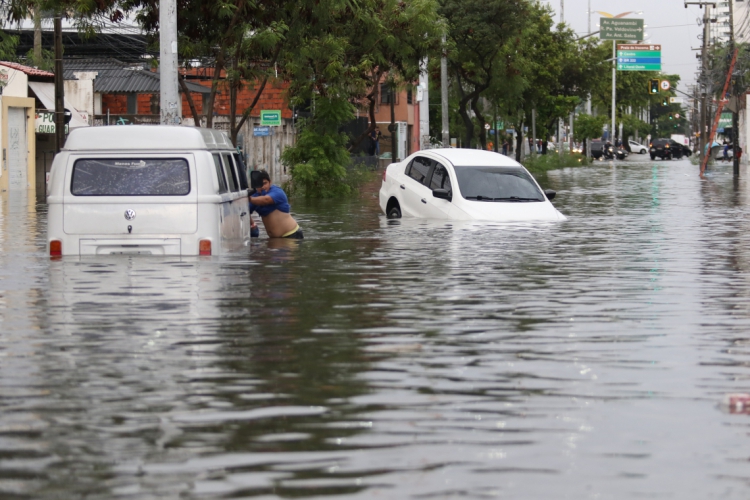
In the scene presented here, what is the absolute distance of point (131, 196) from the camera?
14.4 m

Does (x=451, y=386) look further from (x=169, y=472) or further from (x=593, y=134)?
(x=593, y=134)

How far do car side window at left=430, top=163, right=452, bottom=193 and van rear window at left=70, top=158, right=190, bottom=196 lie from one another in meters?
8.12

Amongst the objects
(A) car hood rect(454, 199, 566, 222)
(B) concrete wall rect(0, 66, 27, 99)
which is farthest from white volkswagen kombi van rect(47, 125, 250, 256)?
(B) concrete wall rect(0, 66, 27, 99)

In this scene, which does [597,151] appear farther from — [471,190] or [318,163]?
[471,190]

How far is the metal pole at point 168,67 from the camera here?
76.0ft

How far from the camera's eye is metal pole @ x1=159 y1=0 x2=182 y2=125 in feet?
76.0

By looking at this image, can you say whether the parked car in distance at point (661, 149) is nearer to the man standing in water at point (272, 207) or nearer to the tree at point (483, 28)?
the tree at point (483, 28)

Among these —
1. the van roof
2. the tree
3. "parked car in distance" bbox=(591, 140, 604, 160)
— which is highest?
the tree

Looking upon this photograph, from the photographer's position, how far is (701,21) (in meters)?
86.4

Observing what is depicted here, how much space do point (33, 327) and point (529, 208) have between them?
479 inches

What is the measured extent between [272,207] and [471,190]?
4.34 metres

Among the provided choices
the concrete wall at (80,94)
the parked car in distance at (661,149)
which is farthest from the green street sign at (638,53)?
the concrete wall at (80,94)

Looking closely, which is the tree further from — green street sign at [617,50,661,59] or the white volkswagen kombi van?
the white volkswagen kombi van

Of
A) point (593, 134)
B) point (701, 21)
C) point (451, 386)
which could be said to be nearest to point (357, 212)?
point (451, 386)
